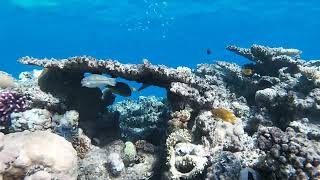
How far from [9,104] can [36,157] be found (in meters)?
2.84

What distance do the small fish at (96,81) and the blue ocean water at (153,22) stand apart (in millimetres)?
24340

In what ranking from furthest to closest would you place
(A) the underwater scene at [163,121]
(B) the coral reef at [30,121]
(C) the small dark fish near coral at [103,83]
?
(C) the small dark fish near coral at [103,83] < (B) the coral reef at [30,121] < (A) the underwater scene at [163,121]

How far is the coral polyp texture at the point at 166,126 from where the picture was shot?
5.05 meters

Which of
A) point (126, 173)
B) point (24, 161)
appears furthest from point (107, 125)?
point (24, 161)

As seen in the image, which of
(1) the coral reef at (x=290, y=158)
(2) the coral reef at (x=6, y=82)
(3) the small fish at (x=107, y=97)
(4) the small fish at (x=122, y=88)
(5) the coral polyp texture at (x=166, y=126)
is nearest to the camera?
(1) the coral reef at (x=290, y=158)

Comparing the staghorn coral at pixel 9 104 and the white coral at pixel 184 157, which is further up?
the staghorn coral at pixel 9 104

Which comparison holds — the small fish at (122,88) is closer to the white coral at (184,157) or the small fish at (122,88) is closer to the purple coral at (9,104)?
the white coral at (184,157)

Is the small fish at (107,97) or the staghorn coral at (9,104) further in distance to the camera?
the small fish at (107,97)

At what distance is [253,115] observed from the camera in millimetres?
8625

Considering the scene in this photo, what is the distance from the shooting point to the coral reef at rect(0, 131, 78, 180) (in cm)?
514

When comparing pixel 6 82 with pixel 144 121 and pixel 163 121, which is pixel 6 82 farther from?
pixel 163 121

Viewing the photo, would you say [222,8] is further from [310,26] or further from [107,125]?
[107,125]

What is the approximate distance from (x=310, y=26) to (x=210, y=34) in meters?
22.6

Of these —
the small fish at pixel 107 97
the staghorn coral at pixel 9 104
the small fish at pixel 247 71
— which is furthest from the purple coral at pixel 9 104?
the small fish at pixel 247 71
